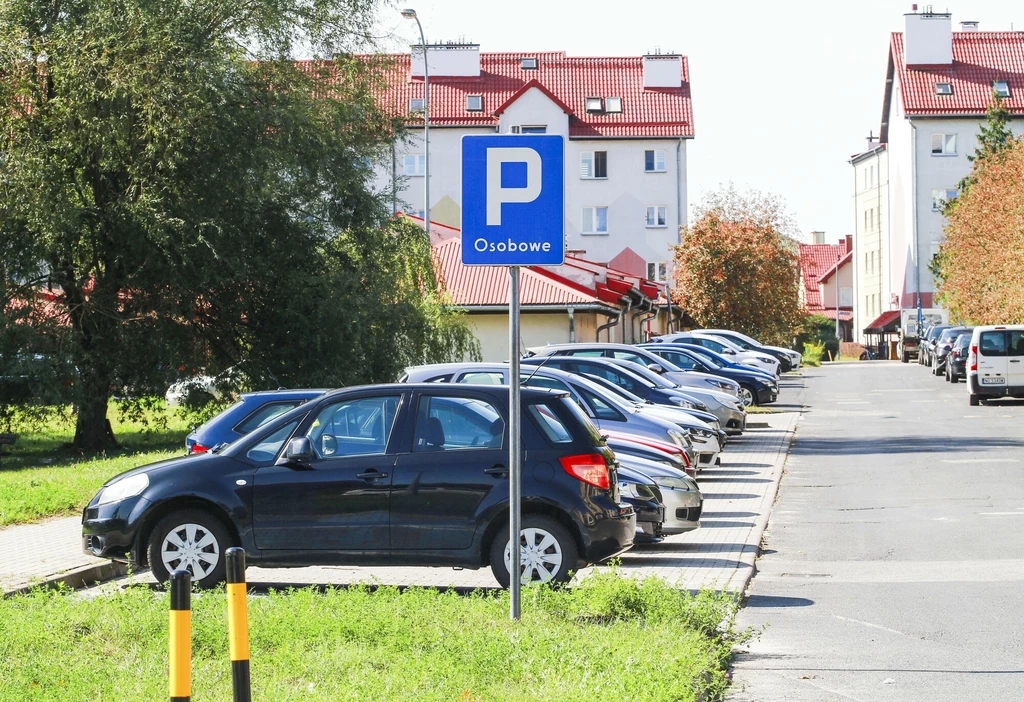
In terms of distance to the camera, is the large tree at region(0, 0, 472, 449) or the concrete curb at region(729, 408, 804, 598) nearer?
the concrete curb at region(729, 408, 804, 598)

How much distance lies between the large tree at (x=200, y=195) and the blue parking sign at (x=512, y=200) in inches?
625

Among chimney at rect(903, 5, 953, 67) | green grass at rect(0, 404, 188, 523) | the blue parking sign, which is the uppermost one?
chimney at rect(903, 5, 953, 67)

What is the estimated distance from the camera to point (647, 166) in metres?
76.5

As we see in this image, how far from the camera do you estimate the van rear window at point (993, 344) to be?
36.2 metres

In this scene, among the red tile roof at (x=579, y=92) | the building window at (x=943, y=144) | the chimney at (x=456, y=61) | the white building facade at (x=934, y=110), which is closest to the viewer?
the red tile roof at (x=579, y=92)

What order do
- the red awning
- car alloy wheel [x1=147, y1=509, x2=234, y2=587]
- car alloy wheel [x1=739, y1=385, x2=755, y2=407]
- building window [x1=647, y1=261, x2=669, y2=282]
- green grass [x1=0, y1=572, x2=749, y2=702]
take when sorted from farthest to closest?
1. the red awning
2. building window [x1=647, y1=261, x2=669, y2=282]
3. car alloy wheel [x1=739, y1=385, x2=755, y2=407]
4. car alloy wheel [x1=147, y1=509, x2=234, y2=587]
5. green grass [x1=0, y1=572, x2=749, y2=702]

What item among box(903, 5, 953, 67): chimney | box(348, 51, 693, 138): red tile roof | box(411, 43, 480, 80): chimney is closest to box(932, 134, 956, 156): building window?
box(903, 5, 953, 67): chimney

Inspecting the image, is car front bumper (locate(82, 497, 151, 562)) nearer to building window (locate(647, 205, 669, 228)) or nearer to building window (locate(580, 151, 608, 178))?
building window (locate(647, 205, 669, 228))

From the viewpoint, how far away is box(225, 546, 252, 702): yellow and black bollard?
4.45 m

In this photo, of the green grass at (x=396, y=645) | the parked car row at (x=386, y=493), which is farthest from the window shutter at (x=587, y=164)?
the green grass at (x=396, y=645)

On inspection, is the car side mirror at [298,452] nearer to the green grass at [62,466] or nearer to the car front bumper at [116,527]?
the car front bumper at [116,527]

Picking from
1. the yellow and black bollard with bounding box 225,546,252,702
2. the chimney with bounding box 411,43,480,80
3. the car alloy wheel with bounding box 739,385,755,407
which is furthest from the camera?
the chimney with bounding box 411,43,480,80

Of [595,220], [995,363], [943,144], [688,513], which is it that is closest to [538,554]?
[688,513]

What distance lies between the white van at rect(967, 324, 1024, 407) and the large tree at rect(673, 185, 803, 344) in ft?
89.1
